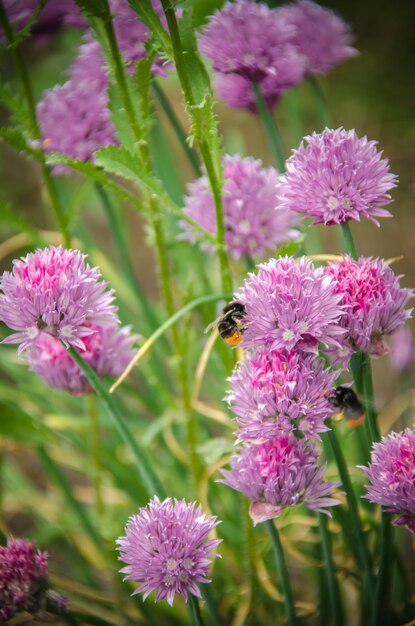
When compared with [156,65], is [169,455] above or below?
below

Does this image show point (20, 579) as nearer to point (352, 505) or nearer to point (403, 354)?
point (352, 505)


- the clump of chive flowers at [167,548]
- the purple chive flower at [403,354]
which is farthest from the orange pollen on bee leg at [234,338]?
the purple chive flower at [403,354]

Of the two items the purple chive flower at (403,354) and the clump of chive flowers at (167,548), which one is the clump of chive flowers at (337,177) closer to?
the clump of chive flowers at (167,548)

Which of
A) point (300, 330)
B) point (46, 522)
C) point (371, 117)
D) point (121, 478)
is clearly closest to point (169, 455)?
point (121, 478)

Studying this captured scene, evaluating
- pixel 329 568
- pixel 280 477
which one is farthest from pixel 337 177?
pixel 329 568

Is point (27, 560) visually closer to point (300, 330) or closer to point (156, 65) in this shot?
point (300, 330)

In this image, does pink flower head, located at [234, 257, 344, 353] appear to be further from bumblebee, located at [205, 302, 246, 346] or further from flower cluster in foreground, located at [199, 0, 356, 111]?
flower cluster in foreground, located at [199, 0, 356, 111]
